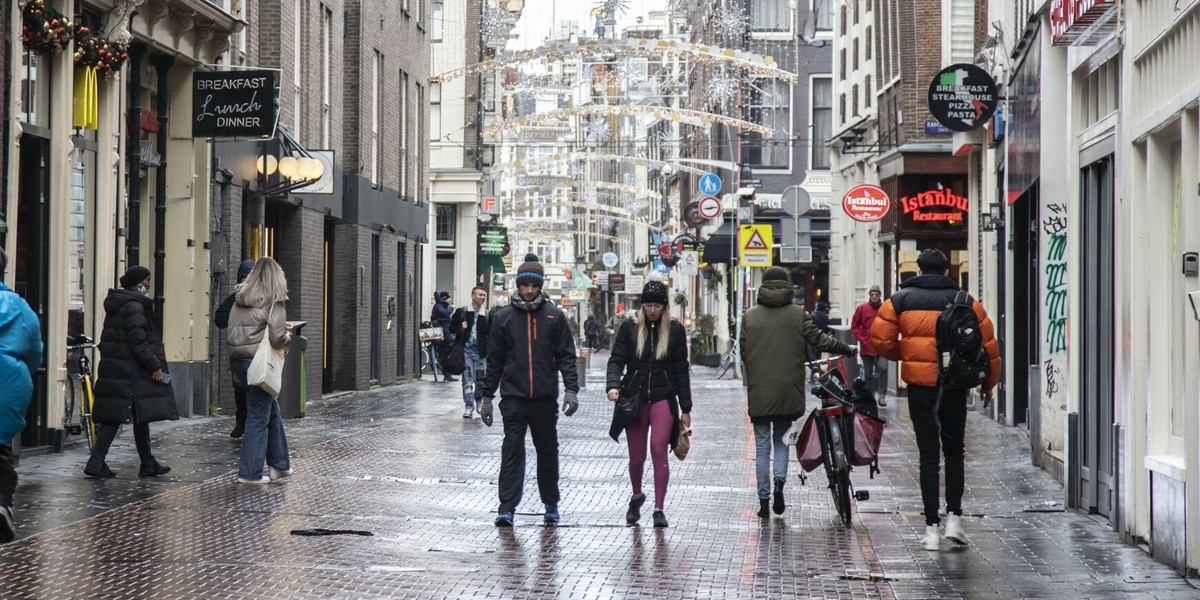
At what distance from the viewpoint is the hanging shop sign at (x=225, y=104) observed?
1980 cm

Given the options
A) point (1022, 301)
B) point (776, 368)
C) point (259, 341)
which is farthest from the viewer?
point (1022, 301)

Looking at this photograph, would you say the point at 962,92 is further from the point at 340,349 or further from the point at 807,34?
the point at 807,34

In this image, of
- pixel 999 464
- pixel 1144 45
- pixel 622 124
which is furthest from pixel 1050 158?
pixel 622 124

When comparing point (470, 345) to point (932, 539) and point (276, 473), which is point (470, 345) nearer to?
point (276, 473)

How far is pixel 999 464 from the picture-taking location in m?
16.0

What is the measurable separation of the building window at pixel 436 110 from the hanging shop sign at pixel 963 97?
95.1 feet

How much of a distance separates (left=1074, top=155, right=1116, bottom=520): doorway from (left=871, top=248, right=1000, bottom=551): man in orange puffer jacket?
1.54 meters

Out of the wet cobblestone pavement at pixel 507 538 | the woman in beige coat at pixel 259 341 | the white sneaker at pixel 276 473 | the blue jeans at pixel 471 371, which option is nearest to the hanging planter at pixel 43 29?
the woman in beige coat at pixel 259 341

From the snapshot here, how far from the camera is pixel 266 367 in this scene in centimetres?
1356

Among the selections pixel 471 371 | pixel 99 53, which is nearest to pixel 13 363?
pixel 99 53

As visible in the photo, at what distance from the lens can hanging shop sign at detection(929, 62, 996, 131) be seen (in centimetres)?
2230

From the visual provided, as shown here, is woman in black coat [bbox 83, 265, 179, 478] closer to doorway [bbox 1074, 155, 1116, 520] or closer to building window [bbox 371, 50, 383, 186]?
doorway [bbox 1074, 155, 1116, 520]

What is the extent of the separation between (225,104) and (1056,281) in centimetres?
1020

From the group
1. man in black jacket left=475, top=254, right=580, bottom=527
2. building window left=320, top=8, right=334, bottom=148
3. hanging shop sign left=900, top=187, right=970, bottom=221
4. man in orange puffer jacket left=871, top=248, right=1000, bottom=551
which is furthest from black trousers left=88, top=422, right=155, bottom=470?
hanging shop sign left=900, top=187, right=970, bottom=221
